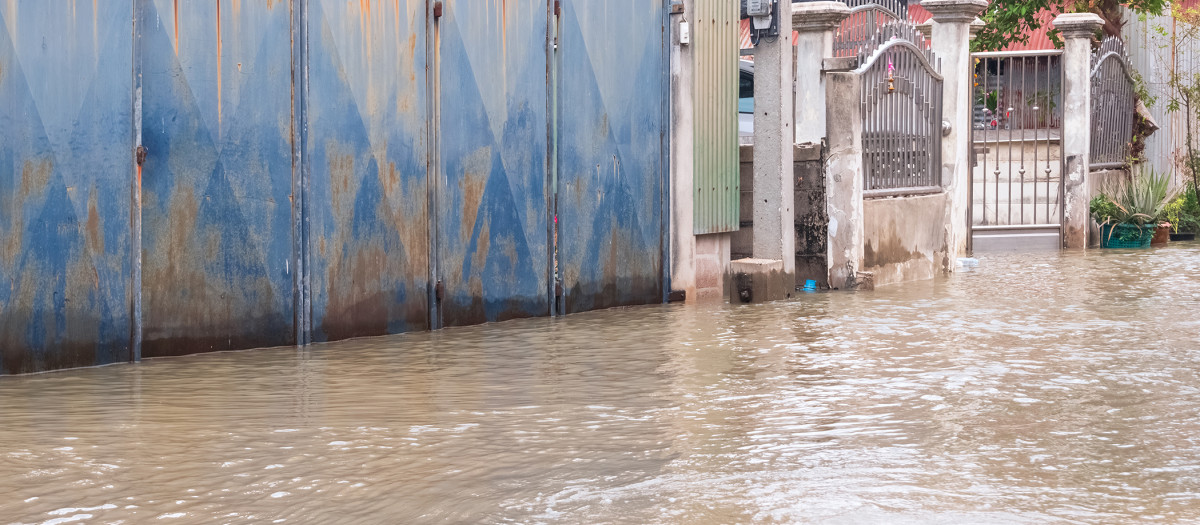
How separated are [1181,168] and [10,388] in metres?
15.4

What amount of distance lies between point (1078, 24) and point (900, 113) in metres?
4.22

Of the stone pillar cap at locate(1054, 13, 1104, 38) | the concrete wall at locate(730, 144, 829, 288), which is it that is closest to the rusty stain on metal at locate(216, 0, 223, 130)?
the concrete wall at locate(730, 144, 829, 288)

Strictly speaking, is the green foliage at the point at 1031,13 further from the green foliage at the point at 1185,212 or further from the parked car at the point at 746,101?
the parked car at the point at 746,101

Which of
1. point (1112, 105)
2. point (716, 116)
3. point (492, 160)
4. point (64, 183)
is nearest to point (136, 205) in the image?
point (64, 183)

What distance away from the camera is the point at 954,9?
1339 cm

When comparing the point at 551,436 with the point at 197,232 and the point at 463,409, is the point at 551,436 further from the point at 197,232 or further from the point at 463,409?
the point at 197,232

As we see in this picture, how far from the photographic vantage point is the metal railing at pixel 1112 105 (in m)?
16.3

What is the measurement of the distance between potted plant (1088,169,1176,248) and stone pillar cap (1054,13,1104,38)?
190cm

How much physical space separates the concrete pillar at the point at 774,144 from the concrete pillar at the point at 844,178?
0.59 m

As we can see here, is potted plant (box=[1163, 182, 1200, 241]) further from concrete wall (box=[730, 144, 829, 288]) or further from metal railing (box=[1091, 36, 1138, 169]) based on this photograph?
concrete wall (box=[730, 144, 829, 288])

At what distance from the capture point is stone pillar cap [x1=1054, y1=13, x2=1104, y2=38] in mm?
15281

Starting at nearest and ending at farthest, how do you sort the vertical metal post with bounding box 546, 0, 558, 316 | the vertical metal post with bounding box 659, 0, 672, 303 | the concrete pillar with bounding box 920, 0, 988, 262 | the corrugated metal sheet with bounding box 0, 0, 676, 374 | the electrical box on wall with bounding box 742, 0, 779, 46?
the corrugated metal sheet with bounding box 0, 0, 676, 374
the vertical metal post with bounding box 546, 0, 558, 316
the vertical metal post with bounding box 659, 0, 672, 303
the electrical box on wall with bounding box 742, 0, 779, 46
the concrete pillar with bounding box 920, 0, 988, 262

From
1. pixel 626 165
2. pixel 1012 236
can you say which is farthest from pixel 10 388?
pixel 1012 236

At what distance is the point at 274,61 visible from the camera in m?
7.42
